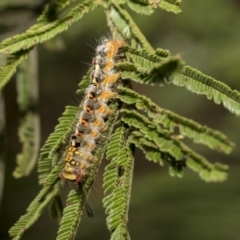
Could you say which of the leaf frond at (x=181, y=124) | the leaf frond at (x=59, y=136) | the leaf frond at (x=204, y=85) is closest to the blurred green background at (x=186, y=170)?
the leaf frond at (x=59, y=136)

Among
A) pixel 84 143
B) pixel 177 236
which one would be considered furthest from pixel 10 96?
pixel 84 143

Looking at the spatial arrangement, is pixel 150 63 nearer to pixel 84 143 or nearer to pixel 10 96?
pixel 84 143

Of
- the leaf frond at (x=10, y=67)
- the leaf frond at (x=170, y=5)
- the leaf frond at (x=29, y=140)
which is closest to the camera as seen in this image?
the leaf frond at (x=170, y=5)

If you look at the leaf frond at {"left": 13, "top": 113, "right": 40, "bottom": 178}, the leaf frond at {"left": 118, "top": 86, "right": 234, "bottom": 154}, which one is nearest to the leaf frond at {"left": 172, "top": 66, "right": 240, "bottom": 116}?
the leaf frond at {"left": 118, "top": 86, "right": 234, "bottom": 154}

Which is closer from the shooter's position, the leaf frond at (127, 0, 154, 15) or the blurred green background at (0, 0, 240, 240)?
the leaf frond at (127, 0, 154, 15)

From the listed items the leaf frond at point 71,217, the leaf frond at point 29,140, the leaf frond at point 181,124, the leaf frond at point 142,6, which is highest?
the leaf frond at point 142,6

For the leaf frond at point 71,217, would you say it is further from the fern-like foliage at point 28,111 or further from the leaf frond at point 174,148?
the fern-like foliage at point 28,111

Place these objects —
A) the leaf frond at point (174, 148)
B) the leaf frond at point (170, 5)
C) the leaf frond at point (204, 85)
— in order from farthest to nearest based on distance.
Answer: the leaf frond at point (170, 5) → the leaf frond at point (204, 85) → the leaf frond at point (174, 148)

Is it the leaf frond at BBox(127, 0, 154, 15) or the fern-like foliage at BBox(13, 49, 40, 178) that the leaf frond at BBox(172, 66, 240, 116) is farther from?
the fern-like foliage at BBox(13, 49, 40, 178)
